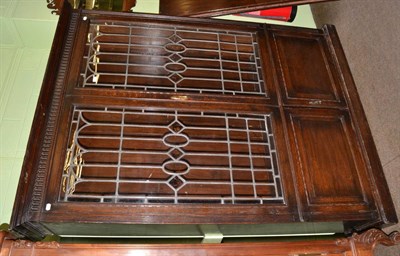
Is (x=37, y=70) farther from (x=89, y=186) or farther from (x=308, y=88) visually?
(x=308, y=88)

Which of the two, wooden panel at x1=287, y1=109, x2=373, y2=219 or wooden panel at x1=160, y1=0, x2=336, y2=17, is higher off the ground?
wooden panel at x1=160, y1=0, x2=336, y2=17

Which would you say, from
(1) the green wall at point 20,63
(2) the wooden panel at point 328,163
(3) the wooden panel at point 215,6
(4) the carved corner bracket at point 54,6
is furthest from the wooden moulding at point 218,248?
(4) the carved corner bracket at point 54,6

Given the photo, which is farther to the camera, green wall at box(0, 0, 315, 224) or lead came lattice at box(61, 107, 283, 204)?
green wall at box(0, 0, 315, 224)

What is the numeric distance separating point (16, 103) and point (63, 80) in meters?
0.67

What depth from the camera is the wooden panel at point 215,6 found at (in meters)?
1.58

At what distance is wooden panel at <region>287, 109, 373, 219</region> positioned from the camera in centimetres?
128

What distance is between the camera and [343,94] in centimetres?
157

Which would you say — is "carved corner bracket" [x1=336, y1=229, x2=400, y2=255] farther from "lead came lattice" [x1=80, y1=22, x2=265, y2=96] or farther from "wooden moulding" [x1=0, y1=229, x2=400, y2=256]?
"lead came lattice" [x1=80, y1=22, x2=265, y2=96]

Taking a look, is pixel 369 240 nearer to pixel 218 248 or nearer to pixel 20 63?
pixel 218 248

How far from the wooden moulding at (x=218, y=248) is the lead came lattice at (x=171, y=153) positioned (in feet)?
0.73

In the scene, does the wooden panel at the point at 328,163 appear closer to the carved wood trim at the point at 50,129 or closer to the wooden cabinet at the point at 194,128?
the wooden cabinet at the point at 194,128

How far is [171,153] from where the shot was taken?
4.77ft

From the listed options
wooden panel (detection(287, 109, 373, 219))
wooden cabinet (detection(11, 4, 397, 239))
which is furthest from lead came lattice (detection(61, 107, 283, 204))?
wooden panel (detection(287, 109, 373, 219))

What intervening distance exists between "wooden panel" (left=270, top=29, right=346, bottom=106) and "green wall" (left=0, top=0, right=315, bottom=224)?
589 mm
